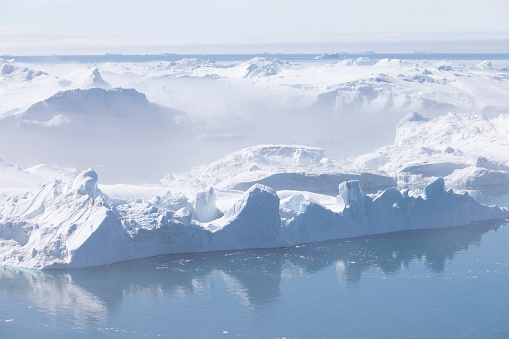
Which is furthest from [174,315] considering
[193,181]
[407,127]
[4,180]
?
[407,127]

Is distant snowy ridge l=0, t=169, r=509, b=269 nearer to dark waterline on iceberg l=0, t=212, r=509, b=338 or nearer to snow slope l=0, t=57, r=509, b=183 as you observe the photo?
dark waterline on iceberg l=0, t=212, r=509, b=338

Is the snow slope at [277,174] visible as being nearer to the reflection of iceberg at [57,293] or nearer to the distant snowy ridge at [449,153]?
the distant snowy ridge at [449,153]

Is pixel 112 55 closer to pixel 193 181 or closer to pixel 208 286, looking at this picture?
pixel 193 181

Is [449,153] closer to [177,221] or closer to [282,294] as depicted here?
[177,221]

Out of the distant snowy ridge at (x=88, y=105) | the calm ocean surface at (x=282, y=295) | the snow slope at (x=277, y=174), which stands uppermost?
the distant snowy ridge at (x=88, y=105)

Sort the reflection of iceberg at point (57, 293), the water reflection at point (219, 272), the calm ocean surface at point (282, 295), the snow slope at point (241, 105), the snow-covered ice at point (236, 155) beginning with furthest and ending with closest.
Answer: the snow slope at point (241, 105) < the snow-covered ice at point (236, 155) < the water reflection at point (219, 272) < the reflection of iceberg at point (57, 293) < the calm ocean surface at point (282, 295)

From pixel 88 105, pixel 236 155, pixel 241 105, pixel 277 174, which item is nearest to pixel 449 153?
pixel 277 174

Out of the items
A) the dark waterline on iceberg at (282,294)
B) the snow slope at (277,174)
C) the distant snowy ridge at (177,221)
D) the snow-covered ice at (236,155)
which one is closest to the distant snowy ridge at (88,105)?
the snow-covered ice at (236,155)
